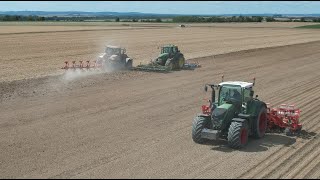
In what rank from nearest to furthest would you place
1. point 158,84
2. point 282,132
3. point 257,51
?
point 282,132
point 158,84
point 257,51

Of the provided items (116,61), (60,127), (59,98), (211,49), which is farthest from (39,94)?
(211,49)

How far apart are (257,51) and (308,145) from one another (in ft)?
111

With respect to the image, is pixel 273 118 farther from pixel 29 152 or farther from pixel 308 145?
pixel 29 152

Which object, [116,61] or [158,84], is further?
[116,61]

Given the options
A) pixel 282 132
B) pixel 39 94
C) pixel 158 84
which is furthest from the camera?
pixel 158 84

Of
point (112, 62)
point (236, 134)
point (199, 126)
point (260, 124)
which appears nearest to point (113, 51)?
point (112, 62)

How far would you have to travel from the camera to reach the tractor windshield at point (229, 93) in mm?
13695

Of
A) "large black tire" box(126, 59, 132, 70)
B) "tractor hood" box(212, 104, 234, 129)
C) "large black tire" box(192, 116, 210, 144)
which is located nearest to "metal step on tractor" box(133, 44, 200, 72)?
"large black tire" box(126, 59, 132, 70)

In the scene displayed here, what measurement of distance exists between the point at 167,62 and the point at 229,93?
17.2 metres

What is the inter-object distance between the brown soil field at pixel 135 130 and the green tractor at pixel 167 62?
1.10 meters

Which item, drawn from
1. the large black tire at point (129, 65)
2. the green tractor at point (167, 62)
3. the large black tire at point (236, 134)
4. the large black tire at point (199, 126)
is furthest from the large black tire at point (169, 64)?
the large black tire at point (236, 134)

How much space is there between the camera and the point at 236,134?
12961 mm

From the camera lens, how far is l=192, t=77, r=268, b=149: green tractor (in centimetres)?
1313

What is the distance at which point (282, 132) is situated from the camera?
15.2 metres
